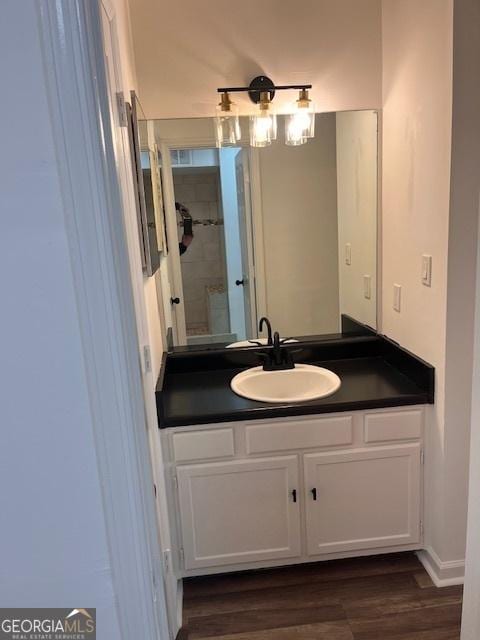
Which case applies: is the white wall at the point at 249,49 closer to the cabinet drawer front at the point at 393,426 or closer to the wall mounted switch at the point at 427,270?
the wall mounted switch at the point at 427,270

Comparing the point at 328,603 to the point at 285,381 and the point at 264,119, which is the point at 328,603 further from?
the point at 264,119

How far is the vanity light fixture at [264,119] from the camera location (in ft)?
6.92

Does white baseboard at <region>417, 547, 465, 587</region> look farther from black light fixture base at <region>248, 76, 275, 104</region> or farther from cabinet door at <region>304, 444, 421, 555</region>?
black light fixture base at <region>248, 76, 275, 104</region>

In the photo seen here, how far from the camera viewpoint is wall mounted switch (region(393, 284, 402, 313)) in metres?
2.15

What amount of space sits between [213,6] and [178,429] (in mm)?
1807

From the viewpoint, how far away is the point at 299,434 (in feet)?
6.18

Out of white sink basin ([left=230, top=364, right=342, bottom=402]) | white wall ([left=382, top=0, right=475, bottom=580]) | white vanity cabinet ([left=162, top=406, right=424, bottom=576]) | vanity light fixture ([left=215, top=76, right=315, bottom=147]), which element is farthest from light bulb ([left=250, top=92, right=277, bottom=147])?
white vanity cabinet ([left=162, top=406, right=424, bottom=576])

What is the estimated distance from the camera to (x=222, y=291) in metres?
2.35

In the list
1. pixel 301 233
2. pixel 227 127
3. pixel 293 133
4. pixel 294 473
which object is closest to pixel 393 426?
pixel 294 473

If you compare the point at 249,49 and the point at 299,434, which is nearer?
the point at 299,434

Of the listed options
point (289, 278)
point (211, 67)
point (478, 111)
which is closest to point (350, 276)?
point (289, 278)

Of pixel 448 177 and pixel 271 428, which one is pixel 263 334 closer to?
pixel 271 428

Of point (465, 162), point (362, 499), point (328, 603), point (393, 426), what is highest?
point (465, 162)

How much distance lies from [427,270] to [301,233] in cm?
71
